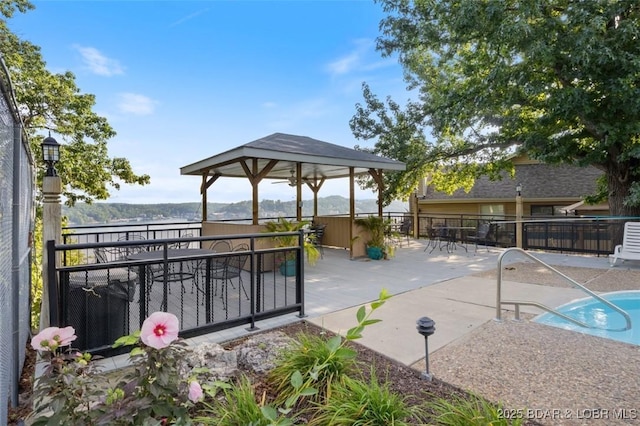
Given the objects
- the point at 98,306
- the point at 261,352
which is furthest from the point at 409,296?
the point at 98,306

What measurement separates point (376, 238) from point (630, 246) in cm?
549

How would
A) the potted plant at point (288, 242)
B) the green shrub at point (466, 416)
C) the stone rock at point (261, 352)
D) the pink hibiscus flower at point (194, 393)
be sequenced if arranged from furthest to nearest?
the potted plant at point (288, 242) → the stone rock at point (261, 352) → the green shrub at point (466, 416) → the pink hibiscus flower at point (194, 393)

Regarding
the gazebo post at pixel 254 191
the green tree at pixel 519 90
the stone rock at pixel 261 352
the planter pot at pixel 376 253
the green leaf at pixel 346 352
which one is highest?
the green tree at pixel 519 90

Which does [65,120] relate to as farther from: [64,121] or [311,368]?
[311,368]

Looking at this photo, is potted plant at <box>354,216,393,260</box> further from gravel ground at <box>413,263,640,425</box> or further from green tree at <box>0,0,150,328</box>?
green tree at <box>0,0,150,328</box>

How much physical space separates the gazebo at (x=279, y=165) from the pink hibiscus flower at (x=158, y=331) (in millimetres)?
5175

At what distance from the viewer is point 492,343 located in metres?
3.37

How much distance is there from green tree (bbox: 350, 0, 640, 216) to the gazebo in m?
3.14

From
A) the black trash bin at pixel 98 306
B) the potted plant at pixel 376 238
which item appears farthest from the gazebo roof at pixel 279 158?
the black trash bin at pixel 98 306

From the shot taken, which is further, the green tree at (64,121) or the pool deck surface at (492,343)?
the green tree at (64,121)

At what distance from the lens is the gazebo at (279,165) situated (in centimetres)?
684

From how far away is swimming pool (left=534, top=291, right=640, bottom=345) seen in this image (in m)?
4.19

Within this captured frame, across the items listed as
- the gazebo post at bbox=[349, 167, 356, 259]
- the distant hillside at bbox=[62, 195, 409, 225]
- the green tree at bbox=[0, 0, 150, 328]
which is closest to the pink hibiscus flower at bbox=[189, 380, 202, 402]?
the gazebo post at bbox=[349, 167, 356, 259]

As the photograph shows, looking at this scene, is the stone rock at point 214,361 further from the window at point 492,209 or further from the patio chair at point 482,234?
the window at point 492,209
